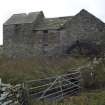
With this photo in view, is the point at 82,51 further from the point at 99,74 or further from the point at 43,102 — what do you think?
the point at 43,102

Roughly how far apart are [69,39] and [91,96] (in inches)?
624

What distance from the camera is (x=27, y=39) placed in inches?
1355

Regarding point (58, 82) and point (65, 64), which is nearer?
point (58, 82)

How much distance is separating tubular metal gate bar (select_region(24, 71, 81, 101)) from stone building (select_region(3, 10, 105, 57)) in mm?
12566

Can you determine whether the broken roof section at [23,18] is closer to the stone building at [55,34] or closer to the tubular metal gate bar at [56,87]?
the stone building at [55,34]

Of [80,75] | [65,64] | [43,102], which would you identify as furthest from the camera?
[65,64]

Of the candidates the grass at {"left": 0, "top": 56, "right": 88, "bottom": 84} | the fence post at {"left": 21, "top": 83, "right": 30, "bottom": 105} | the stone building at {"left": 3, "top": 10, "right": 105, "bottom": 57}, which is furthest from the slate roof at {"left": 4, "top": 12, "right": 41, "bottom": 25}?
the fence post at {"left": 21, "top": 83, "right": 30, "bottom": 105}

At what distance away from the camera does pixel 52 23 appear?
3350 centimetres

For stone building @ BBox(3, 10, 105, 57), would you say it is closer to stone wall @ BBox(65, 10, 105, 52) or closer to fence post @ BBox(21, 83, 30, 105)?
stone wall @ BBox(65, 10, 105, 52)

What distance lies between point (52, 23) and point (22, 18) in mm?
4809

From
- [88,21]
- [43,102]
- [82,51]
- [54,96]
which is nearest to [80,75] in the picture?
[54,96]

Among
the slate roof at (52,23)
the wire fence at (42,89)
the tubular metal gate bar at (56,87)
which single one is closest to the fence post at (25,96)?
the wire fence at (42,89)

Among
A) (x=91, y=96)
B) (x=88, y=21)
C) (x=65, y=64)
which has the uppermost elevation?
(x=88, y=21)

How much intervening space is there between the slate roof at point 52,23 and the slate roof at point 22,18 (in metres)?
1.26
